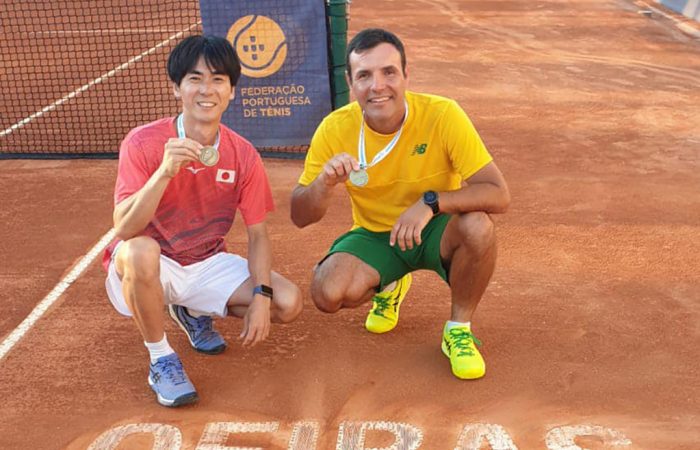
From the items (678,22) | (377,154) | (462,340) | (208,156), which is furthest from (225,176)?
(678,22)

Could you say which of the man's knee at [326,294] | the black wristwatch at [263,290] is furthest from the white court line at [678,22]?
the black wristwatch at [263,290]

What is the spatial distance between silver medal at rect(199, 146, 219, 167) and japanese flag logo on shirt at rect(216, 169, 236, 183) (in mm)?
290

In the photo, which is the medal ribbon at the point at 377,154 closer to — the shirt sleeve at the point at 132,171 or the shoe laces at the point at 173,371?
the shirt sleeve at the point at 132,171

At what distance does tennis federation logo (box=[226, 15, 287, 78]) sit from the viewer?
8.46m

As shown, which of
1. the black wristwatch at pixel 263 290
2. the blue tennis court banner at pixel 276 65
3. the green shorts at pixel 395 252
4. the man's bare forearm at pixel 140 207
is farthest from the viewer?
the blue tennis court banner at pixel 276 65

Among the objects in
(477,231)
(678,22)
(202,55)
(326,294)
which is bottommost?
(678,22)

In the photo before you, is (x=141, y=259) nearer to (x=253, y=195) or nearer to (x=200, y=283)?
(x=200, y=283)

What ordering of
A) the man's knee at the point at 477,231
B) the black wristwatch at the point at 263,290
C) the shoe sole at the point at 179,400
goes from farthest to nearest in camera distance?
the man's knee at the point at 477,231
the black wristwatch at the point at 263,290
the shoe sole at the point at 179,400

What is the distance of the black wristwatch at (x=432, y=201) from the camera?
185 inches

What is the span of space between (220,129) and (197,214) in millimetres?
438

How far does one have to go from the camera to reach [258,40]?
27.9ft

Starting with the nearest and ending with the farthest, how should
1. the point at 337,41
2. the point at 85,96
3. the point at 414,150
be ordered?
the point at 414,150, the point at 337,41, the point at 85,96

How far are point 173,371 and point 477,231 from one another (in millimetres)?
1627

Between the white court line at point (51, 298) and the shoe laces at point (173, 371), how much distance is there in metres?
1.05
